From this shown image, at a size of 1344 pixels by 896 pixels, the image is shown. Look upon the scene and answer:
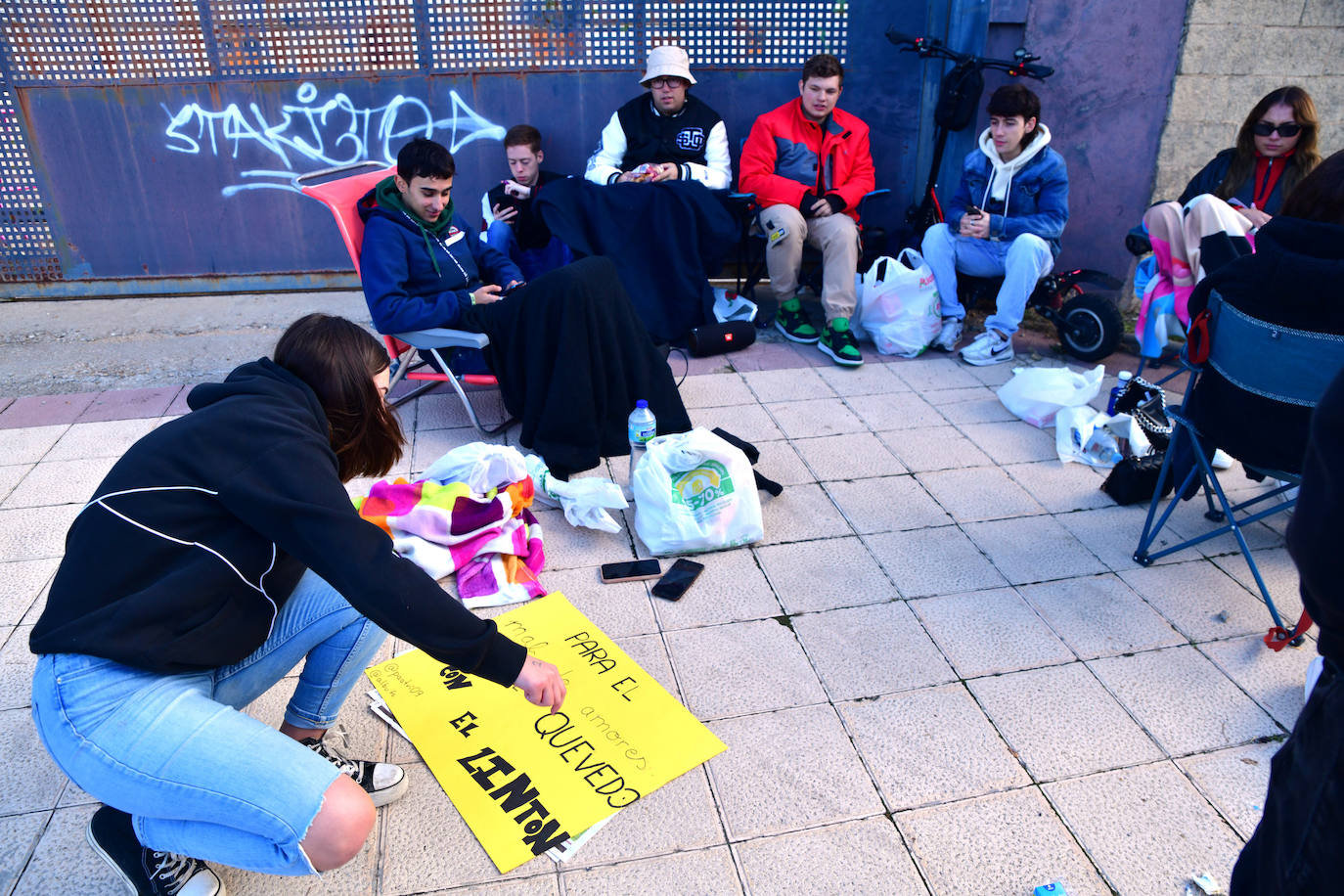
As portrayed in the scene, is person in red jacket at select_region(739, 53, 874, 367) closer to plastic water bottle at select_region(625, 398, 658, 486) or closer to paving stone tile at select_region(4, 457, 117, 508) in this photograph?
plastic water bottle at select_region(625, 398, 658, 486)

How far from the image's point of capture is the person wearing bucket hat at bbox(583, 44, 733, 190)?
5.35 m

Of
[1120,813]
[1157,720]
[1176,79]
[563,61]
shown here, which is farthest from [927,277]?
[1120,813]

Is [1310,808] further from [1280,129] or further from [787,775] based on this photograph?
[1280,129]

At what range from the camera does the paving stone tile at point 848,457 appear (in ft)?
12.1

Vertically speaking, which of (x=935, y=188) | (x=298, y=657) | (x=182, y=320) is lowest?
(x=182, y=320)

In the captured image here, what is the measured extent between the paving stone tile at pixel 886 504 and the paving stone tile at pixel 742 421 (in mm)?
517

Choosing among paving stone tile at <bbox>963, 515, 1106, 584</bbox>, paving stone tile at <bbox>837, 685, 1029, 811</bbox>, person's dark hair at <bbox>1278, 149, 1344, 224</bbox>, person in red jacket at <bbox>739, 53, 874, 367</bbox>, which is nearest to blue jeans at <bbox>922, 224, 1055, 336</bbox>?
person in red jacket at <bbox>739, 53, 874, 367</bbox>

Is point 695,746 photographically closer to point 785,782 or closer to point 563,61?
point 785,782

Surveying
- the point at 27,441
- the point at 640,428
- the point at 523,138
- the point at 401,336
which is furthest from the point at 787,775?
the point at 523,138

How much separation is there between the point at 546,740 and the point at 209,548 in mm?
1018

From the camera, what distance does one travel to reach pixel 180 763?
5.06 feet

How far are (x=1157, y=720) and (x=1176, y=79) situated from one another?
4568 millimetres

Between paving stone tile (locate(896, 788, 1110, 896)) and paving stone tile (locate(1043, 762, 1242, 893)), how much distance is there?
0.17 ft

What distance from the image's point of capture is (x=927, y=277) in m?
5.04
